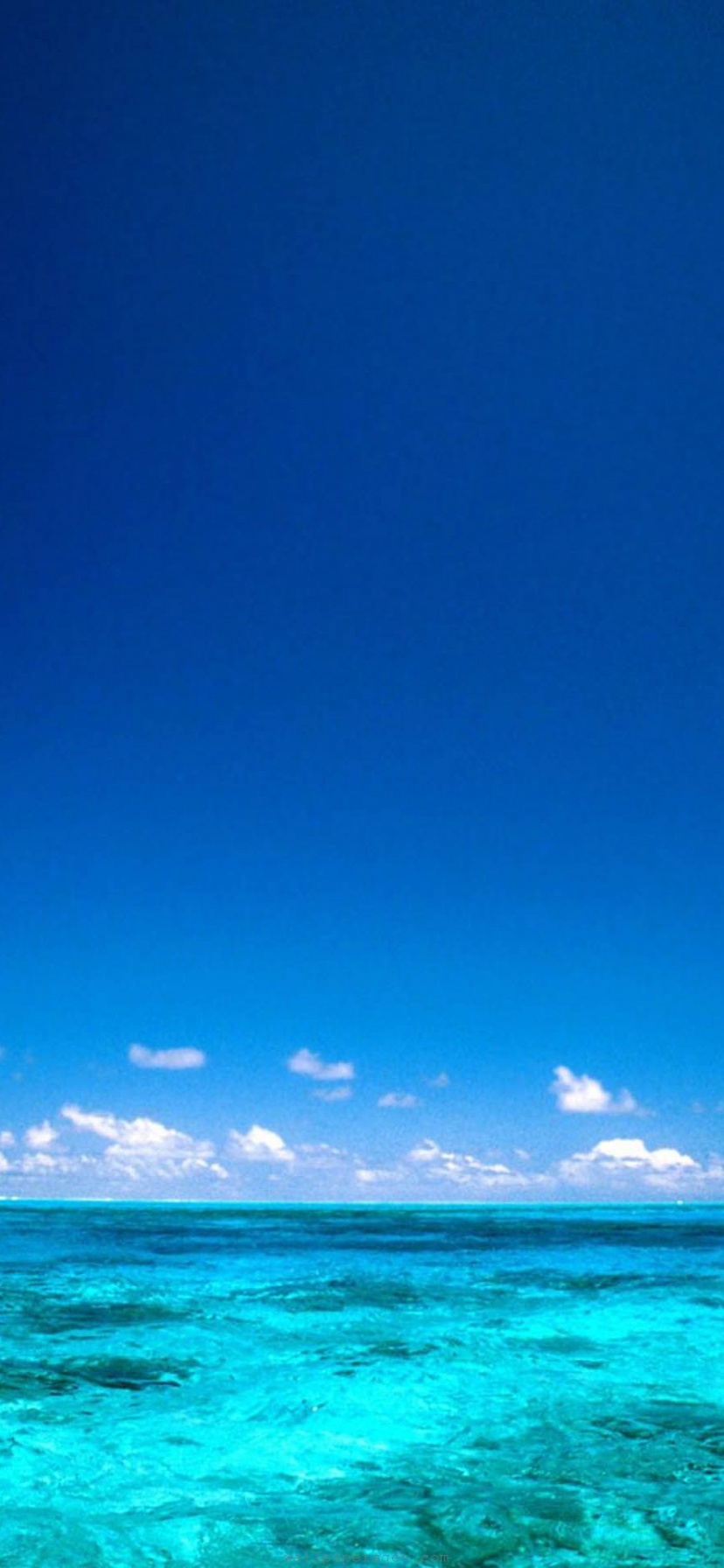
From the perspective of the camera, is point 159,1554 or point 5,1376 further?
point 5,1376

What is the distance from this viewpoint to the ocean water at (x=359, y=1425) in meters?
5.57

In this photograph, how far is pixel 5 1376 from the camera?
391 inches

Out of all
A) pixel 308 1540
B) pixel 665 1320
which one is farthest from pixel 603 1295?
pixel 308 1540

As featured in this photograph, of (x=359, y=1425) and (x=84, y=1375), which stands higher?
(x=359, y=1425)

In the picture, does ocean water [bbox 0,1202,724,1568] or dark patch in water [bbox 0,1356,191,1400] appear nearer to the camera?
ocean water [bbox 0,1202,724,1568]

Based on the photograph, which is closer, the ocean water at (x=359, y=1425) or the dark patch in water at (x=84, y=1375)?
the ocean water at (x=359, y=1425)

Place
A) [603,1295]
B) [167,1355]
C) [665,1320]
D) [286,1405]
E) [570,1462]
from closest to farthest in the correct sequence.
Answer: [570,1462], [286,1405], [167,1355], [665,1320], [603,1295]

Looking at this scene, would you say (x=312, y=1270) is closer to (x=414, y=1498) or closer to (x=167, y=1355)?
(x=167, y=1355)

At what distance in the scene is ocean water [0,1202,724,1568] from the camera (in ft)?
18.3

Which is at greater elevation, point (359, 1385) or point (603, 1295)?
point (359, 1385)

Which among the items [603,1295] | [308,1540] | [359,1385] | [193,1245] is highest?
[308,1540]

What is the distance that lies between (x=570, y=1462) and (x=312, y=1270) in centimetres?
Answer: 1706

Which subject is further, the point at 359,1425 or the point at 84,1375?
the point at 84,1375

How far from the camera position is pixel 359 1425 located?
8.37 metres
